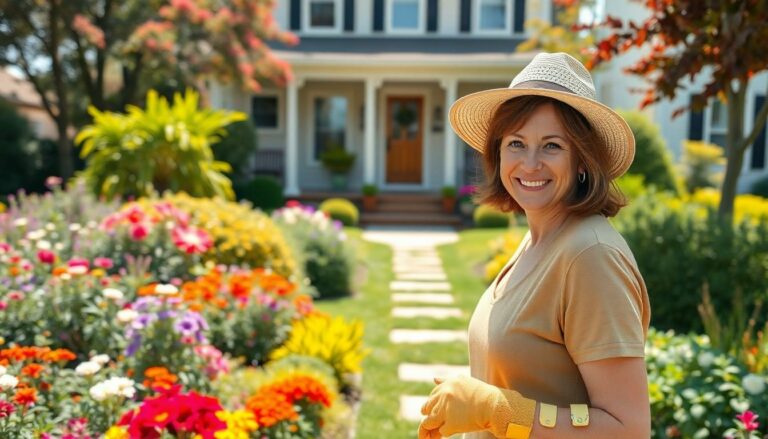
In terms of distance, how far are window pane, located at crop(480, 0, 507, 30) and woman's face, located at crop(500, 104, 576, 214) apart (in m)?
17.4

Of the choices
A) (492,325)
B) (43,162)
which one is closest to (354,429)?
(492,325)

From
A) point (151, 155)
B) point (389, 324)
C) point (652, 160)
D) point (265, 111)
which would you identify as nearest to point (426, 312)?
point (389, 324)

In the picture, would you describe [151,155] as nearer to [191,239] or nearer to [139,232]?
[139,232]

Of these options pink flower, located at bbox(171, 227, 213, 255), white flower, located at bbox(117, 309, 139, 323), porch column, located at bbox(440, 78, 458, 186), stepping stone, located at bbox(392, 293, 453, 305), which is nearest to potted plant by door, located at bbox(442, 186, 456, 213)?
porch column, located at bbox(440, 78, 458, 186)

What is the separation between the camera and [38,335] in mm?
3678

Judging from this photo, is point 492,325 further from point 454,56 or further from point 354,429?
point 454,56

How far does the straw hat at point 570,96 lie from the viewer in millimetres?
1580

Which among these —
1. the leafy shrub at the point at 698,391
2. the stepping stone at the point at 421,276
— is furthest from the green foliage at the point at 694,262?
the stepping stone at the point at 421,276

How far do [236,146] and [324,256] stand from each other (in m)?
7.61

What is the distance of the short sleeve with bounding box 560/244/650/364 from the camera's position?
1.38m

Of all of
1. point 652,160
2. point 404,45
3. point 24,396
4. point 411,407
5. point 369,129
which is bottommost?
point 411,407

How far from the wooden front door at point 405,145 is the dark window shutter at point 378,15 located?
1805mm

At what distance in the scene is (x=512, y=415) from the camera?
1479 millimetres

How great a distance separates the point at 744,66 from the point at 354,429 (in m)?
3.30
